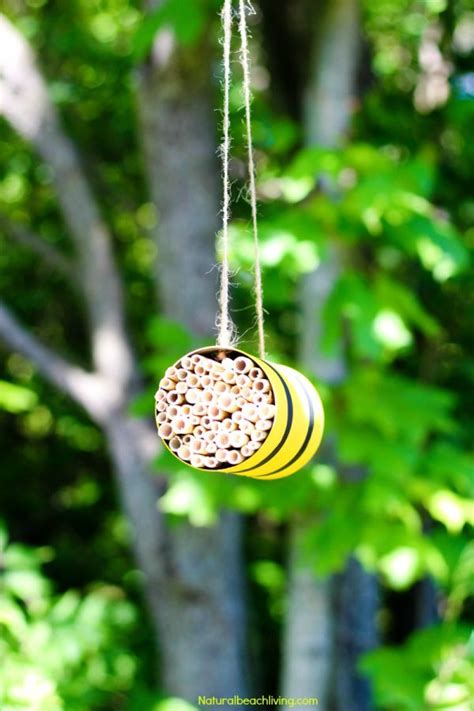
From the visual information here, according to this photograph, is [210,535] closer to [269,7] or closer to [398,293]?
[398,293]

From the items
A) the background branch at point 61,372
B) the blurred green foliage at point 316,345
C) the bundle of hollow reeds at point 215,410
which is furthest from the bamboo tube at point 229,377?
the background branch at point 61,372

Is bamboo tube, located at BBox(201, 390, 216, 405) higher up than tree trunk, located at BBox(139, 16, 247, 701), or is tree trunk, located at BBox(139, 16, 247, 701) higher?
tree trunk, located at BBox(139, 16, 247, 701)

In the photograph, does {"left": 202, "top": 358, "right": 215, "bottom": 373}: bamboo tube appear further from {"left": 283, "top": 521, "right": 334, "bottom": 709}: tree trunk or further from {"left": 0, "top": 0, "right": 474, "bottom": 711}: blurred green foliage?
{"left": 283, "top": 521, "right": 334, "bottom": 709}: tree trunk

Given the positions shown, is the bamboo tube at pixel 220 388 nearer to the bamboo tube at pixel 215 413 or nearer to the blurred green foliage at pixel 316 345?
the bamboo tube at pixel 215 413

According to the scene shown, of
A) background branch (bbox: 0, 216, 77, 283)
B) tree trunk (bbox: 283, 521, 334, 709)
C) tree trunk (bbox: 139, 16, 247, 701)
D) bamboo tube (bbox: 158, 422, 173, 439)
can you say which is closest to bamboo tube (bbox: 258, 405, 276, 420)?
bamboo tube (bbox: 158, 422, 173, 439)

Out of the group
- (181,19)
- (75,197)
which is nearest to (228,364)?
(181,19)

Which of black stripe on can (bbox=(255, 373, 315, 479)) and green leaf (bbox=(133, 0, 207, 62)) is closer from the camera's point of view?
black stripe on can (bbox=(255, 373, 315, 479))

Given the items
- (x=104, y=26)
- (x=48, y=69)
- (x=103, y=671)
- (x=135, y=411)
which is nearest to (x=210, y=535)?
(x=103, y=671)
